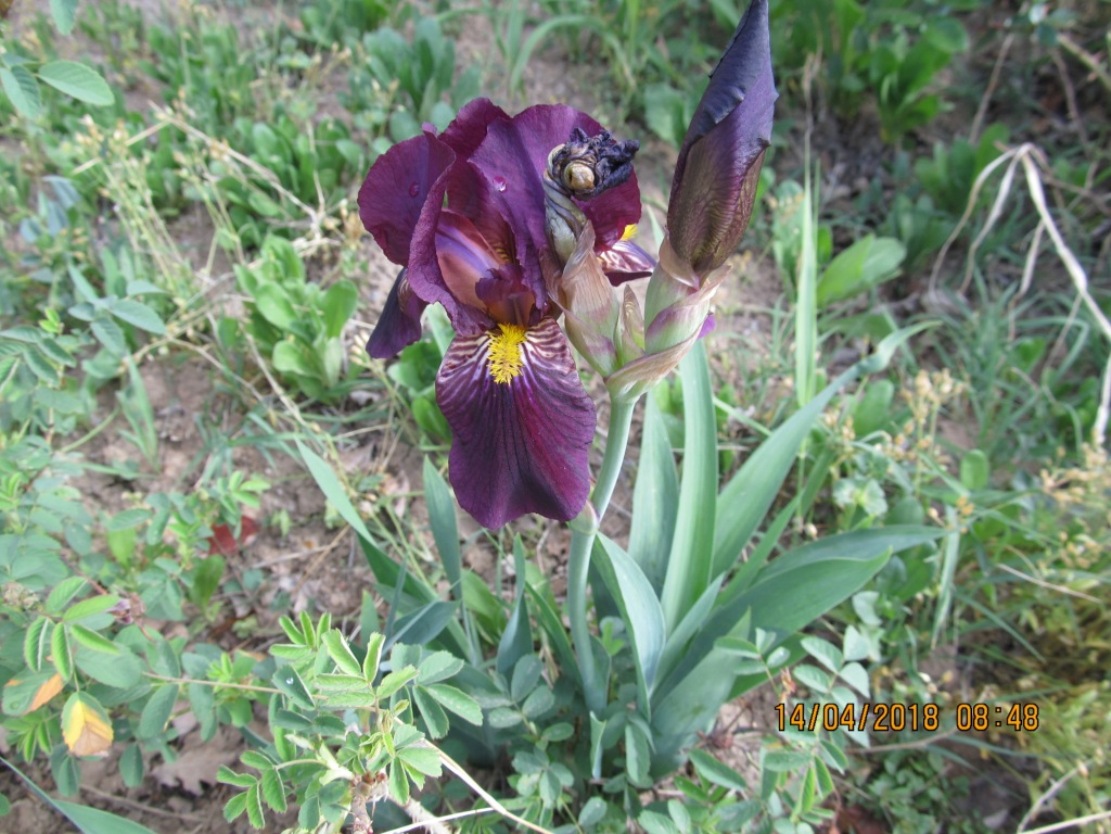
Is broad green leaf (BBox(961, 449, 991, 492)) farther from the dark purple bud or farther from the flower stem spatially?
the dark purple bud

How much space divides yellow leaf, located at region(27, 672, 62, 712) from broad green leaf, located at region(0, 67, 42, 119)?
1.08 meters

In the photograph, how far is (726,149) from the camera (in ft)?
3.29

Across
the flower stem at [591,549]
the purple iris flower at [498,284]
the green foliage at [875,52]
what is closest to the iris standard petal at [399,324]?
the purple iris flower at [498,284]

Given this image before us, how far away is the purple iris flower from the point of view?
3.89 ft

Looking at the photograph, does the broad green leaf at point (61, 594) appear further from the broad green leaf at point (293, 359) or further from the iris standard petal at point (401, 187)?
the broad green leaf at point (293, 359)

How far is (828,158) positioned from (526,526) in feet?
7.41

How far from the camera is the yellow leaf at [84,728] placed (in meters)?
1.33

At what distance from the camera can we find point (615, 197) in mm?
1259

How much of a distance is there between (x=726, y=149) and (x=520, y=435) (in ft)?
1.67

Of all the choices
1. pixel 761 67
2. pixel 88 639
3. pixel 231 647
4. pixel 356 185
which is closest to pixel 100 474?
pixel 231 647

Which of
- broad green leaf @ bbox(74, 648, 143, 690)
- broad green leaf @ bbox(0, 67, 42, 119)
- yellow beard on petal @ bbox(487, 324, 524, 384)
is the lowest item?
broad green leaf @ bbox(74, 648, 143, 690)
